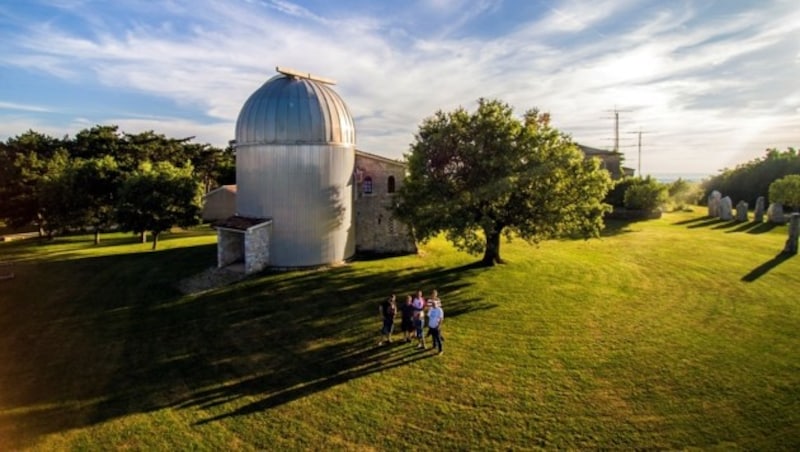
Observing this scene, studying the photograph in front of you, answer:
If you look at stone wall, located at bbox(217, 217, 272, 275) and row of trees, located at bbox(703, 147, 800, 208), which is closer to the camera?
stone wall, located at bbox(217, 217, 272, 275)

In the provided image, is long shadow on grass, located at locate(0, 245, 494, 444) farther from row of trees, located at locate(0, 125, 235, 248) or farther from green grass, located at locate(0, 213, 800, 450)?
row of trees, located at locate(0, 125, 235, 248)

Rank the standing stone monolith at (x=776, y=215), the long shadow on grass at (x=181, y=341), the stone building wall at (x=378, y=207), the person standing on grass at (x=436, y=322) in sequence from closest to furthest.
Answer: the long shadow on grass at (x=181, y=341) → the person standing on grass at (x=436, y=322) → the stone building wall at (x=378, y=207) → the standing stone monolith at (x=776, y=215)

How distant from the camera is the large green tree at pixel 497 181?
900 inches

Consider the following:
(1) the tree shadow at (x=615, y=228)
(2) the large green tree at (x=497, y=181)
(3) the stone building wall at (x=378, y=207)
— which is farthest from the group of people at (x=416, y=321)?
(1) the tree shadow at (x=615, y=228)

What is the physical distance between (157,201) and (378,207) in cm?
1520

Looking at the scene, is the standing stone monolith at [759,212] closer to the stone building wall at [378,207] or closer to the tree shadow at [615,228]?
the tree shadow at [615,228]

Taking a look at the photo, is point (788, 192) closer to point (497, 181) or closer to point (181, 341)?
point (497, 181)

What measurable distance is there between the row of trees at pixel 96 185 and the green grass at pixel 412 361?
7.22m

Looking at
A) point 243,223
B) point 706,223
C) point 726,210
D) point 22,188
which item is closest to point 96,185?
point 22,188

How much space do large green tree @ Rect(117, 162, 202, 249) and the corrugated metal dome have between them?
881cm

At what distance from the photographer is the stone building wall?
29672 mm

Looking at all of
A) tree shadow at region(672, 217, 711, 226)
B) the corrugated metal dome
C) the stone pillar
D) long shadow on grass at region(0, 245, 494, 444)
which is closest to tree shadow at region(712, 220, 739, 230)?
tree shadow at region(672, 217, 711, 226)

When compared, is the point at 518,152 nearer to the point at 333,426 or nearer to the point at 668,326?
the point at 668,326

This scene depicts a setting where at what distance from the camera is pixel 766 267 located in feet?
79.7
